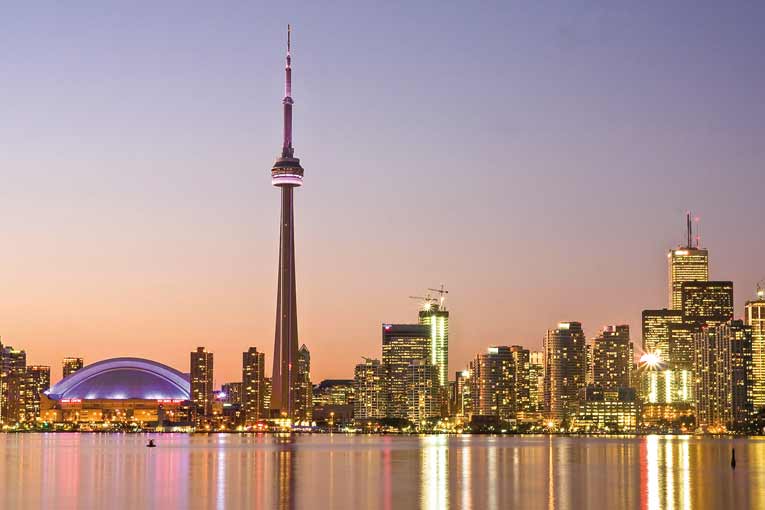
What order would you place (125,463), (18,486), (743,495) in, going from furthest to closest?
(125,463), (18,486), (743,495)

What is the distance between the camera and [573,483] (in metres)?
103

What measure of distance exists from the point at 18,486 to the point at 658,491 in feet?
163

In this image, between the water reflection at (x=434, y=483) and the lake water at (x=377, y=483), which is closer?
the water reflection at (x=434, y=483)

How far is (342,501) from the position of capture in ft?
278

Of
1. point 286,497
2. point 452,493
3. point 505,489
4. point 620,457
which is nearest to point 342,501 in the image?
point 286,497

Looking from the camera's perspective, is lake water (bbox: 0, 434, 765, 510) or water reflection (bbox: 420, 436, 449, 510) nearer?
water reflection (bbox: 420, 436, 449, 510)

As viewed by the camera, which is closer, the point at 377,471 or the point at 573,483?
the point at 573,483

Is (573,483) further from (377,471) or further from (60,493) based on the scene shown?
(60,493)

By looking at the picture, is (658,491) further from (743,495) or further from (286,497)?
(286,497)

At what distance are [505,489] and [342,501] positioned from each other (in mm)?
16848

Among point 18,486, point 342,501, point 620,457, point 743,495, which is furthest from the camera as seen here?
point 620,457

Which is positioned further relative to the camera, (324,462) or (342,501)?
(324,462)

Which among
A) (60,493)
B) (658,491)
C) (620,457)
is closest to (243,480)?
(60,493)

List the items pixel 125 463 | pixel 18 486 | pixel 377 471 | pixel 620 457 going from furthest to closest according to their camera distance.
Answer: pixel 620 457 < pixel 125 463 < pixel 377 471 < pixel 18 486
